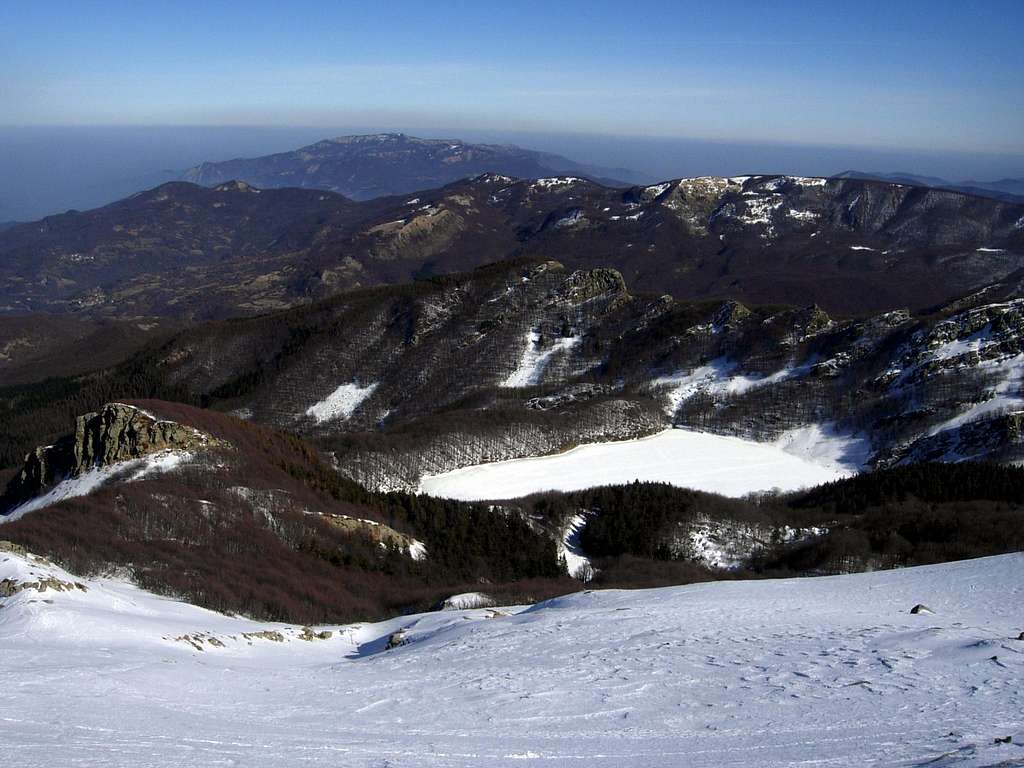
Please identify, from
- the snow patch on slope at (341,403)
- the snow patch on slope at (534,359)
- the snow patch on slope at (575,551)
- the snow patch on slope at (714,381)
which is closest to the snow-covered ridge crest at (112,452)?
the snow patch on slope at (575,551)

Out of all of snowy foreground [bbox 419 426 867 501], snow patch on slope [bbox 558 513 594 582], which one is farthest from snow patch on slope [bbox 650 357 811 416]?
snow patch on slope [bbox 558 513 594 582]

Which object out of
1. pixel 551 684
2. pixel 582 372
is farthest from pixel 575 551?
pixel 582 372

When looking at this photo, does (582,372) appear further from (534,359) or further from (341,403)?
(341,403)

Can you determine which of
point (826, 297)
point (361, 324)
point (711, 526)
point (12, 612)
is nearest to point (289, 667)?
point (12, 612)

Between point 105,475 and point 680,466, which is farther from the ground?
→ point 105,475

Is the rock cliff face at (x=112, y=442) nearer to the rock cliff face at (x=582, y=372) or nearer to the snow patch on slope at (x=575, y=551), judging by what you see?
the rock cliff face at (x=582, y=372)

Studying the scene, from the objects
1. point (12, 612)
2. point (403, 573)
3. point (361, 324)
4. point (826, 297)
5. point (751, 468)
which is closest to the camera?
point (12, 612)

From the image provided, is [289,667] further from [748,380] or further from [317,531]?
[748,380]
